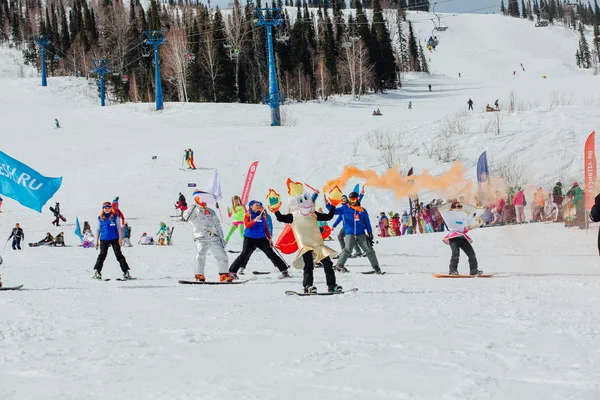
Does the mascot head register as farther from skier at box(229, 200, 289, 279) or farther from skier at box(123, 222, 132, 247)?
skier at box(123, 222, 132, 247)

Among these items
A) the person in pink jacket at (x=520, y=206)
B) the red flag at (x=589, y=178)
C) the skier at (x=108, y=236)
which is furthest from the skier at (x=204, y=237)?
the person in pink jacket at (x=520, y=206)

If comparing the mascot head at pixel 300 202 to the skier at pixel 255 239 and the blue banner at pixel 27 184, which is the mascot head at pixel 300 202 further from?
the blue banner at pixel 27 184

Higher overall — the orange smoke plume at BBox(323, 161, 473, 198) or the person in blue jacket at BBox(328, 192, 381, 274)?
the orange smoke plume at BBox(323, 161, 473, 198)

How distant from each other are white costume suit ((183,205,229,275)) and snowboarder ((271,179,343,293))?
6.40 feet

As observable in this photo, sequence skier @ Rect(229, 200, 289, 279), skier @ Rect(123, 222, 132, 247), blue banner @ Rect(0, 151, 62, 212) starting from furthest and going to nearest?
skier @ Rect(123, 222, 132, 247)
blue banner @ Rect(0, 151, 62, 212)
skier @ Rect(229, 200, 289, 279)

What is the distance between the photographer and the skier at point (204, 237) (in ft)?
33.3

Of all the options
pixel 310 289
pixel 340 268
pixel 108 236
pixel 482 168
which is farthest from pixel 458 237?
pixel 482 168

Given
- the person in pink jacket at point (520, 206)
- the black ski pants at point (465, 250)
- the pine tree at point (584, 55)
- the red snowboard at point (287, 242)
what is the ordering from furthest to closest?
the pine tree at point (584, 55) → the person in pink jacket at point (520, 206) → the red snowboard at point (287, 242) → the black ski pants at point (465, 250)

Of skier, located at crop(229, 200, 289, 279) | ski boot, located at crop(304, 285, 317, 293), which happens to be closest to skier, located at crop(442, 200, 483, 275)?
skier, located at crop(229, 200, 289, 279)

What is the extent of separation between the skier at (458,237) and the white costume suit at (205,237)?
3.57 meters

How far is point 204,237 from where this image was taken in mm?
10219

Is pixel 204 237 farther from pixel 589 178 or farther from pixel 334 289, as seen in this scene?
pixel 589 178

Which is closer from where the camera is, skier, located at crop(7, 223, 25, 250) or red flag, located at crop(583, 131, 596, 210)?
red flag, located at crop(583, 131, 596, 210)

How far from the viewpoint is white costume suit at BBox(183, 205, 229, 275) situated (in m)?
10.2
